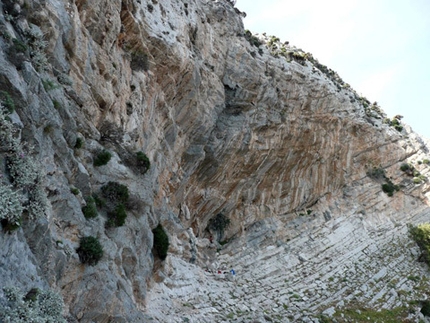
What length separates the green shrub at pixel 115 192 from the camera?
13742mm

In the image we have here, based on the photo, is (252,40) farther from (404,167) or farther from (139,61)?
(404,167)

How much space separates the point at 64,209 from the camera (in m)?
10.7

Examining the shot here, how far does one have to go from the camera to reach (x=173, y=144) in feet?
73.2

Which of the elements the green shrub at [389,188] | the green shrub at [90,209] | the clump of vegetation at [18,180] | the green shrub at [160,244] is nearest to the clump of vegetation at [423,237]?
the green shrub at [389,188]

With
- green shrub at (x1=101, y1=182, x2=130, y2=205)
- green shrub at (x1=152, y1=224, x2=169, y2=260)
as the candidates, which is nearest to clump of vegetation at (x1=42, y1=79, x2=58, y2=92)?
green shrub at (x1=101, y1=182, x2=130, y2=205)

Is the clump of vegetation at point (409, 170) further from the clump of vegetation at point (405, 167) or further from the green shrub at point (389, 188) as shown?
the green shrub at point (389, 188)

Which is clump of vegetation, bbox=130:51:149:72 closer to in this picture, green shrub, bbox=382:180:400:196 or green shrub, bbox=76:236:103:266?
green shrub, bbox=76:236:103:266

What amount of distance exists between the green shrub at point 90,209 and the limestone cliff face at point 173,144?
0.66 feet

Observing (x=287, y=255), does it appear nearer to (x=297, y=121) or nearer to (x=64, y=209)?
(x=297, y=121)

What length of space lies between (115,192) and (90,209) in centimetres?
203

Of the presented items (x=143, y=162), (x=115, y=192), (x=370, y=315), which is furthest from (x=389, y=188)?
(x=115, y=192)

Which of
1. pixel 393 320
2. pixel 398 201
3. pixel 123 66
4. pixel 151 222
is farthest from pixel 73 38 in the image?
pixel 398 201

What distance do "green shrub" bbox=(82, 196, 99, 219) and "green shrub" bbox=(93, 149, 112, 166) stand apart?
203cm

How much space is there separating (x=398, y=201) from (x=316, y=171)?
11021 mm
